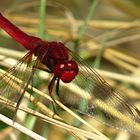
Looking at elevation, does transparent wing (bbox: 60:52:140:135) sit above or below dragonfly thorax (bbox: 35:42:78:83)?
below

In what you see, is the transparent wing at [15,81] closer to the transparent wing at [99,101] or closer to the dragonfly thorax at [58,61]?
the dragonfly thorax at [58,61]

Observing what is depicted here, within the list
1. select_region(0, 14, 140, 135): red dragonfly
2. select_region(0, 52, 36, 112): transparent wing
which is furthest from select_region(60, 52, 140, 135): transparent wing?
select_region(0, 52, 36, 112): transparent wing

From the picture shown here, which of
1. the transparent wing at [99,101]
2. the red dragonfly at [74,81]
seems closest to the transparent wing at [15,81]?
the red dragonfly at [74,81]

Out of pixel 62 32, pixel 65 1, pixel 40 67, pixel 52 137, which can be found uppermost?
pixel 65 1

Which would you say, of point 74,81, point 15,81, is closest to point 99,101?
point 74,81

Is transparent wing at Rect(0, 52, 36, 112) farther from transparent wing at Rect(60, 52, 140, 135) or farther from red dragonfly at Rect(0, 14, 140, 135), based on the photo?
transparent wing at Rect(60, 52, 140, 135)

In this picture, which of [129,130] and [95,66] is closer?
[129,130]

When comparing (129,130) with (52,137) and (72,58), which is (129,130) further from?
(52,137)

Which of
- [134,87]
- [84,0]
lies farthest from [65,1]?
[134,87]
